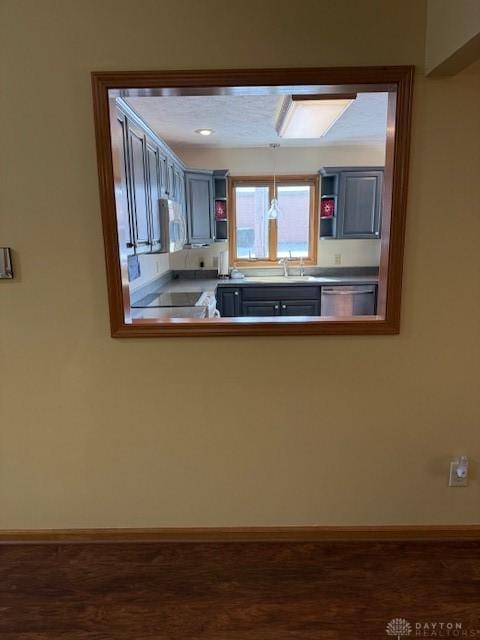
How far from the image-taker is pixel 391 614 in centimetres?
155

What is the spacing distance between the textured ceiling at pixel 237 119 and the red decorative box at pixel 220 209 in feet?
2.18

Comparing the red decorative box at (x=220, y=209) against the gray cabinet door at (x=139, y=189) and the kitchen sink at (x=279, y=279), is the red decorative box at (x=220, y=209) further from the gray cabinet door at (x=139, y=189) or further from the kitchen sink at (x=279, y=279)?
the gray cabinet door at (x=139, y=189)

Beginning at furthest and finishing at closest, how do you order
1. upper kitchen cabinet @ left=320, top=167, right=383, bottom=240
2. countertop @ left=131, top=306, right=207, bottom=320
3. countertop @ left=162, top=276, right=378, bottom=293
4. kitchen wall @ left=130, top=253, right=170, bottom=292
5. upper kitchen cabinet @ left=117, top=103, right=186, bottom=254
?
1. upper kitchen cabinet @ left=320, top=167, right=383, bottom=240
2. countertop @ left=162, top=276, right=378, bottom=293
3. kitchen wall @ left=130, top=253, right=170, bottom=292
4. countertop @ left=131, top=306, right=207, bottom=320
5. upper kitchen cabinet @ left=117, top=103, right=186, bottom=254

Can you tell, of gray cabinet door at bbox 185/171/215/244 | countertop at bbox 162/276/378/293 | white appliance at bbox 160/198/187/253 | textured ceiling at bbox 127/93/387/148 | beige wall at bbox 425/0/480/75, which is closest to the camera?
beige wall at bbox 425/0/480/75

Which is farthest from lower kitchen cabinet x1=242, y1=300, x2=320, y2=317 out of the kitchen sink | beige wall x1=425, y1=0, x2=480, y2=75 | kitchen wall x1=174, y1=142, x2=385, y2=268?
beige wall x1=425, y1=0, x2=480, y2=75

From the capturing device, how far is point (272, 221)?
16.4 ft

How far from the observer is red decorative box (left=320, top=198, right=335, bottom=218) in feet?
15.2

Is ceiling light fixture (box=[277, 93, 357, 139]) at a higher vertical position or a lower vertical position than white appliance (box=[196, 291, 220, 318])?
higher

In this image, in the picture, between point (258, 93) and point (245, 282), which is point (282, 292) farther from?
point (258, 93)

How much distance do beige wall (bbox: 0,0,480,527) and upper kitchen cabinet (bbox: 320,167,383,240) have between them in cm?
303

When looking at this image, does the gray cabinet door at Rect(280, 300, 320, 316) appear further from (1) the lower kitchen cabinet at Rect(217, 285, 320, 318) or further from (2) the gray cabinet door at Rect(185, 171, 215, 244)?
(2) the gray cabinet door at Rect(185, 171, 215, 244)

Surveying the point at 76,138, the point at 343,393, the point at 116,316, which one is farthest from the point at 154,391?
the point at 76,138

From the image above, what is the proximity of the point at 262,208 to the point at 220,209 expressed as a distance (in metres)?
0.59

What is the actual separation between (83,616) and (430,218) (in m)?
2.13
